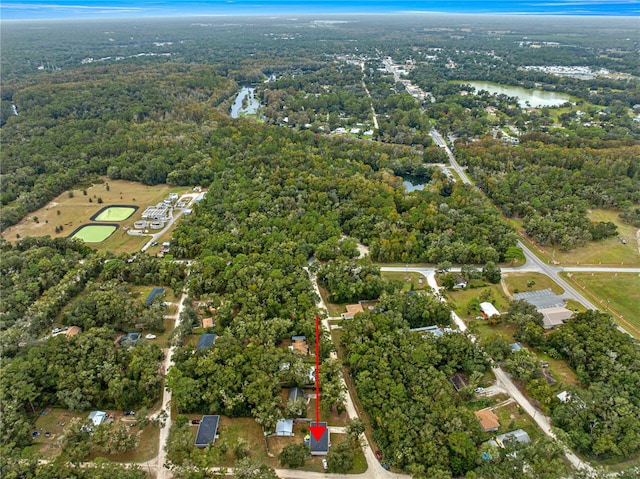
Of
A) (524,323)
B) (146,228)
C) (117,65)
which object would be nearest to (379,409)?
(524,323)

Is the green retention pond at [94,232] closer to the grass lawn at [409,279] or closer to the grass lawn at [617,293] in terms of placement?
the grass lawn at [409,279]

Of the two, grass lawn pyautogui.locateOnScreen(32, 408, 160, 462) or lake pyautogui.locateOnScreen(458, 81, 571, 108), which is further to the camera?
lake pyautogui.locateOnScreen(458, 81, 571, 108)

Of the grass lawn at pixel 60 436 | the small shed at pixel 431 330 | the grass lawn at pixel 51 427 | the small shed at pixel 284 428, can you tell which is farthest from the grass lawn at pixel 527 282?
the grass lawn at pixel 51 427

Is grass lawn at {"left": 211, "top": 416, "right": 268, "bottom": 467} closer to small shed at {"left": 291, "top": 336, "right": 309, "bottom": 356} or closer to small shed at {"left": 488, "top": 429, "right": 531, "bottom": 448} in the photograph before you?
small shed at {"left": 291, "top": 336, "right": 309, "bottom": 356}

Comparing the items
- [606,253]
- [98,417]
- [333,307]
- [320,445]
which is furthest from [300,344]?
[606,253]

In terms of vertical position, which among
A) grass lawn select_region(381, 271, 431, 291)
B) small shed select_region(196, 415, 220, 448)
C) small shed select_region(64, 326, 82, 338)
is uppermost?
grass lawn select_region(381, 271, 431, 291)

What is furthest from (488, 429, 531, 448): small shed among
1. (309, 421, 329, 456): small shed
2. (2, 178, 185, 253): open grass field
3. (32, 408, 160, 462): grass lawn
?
(2, 178, 185, 253): open grass field
